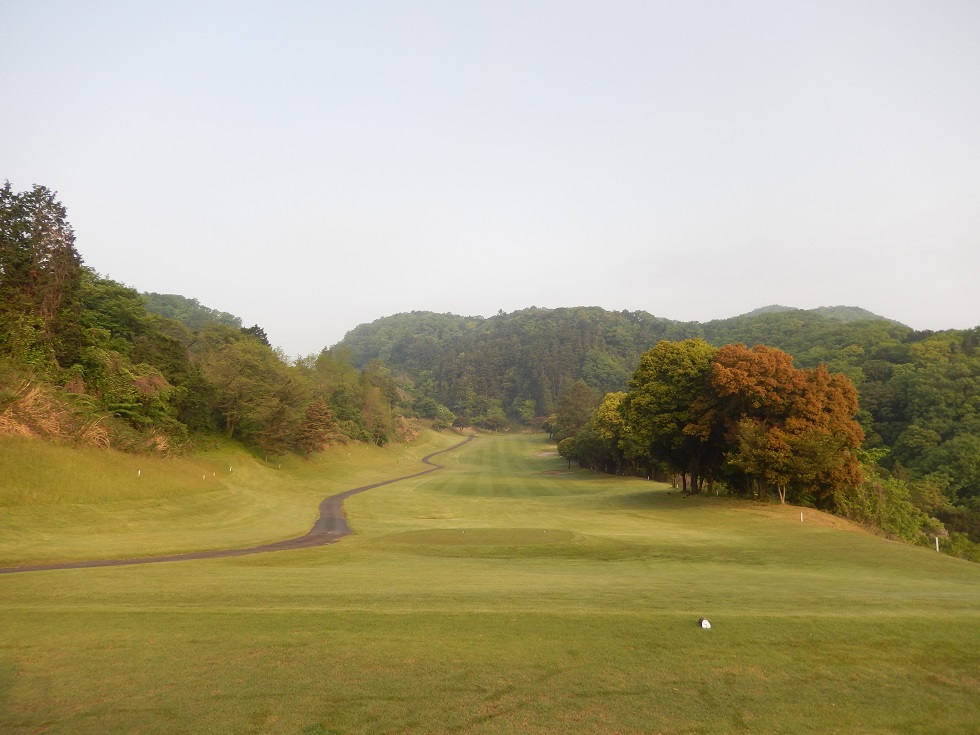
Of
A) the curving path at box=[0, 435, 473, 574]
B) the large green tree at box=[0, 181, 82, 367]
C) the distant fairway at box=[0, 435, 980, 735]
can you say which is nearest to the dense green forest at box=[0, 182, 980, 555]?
the large green tree at box=[0, 181, 82, 367]

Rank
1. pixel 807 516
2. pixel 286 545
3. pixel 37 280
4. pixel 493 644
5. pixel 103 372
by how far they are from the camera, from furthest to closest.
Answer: pixel 103 372, pixel 37 280, pixel 807 516, pixel 286 545, pixel 493 644

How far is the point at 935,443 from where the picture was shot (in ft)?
236

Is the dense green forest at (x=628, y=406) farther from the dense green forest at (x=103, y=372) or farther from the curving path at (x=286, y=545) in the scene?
the curving path at (x=286, y=545)

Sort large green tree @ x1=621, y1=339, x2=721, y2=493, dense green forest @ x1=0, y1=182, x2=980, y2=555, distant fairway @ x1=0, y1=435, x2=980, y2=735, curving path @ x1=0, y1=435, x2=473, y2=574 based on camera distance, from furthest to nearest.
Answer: large green tree @ x1=621, y1=339, x2=721, y2=493
dense green forest @ x1=0, y1=182, x2=980, y2=555
curving path @ x1=0, y1=435, x2=473, y2=574
distant fairway @ x1=0, y1=435, x2=980, y2=735

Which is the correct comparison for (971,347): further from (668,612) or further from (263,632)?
(263,632)

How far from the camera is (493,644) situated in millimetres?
8969

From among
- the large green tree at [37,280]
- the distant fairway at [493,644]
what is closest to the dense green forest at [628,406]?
the large green tree at [37,280]

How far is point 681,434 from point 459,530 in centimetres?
1999

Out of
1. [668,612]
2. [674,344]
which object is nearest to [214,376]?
[674,344]

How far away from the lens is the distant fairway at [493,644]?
6.64 meters

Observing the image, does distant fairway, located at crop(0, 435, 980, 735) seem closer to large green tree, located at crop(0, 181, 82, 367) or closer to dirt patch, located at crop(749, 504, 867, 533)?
Result: dirt patch, located at crop(749, 504, 867, 533)

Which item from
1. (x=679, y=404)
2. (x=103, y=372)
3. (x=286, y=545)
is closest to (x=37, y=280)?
(x=103, y=372)

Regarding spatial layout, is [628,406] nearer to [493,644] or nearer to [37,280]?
[493,644]

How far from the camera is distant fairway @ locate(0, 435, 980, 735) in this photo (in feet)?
21.8
